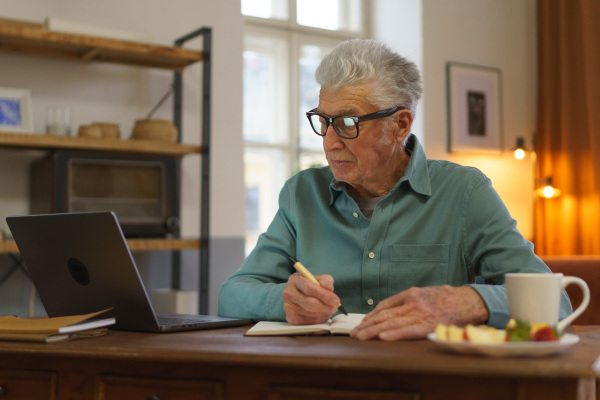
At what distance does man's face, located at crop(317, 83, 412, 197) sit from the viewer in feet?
5.19

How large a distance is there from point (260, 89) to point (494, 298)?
306 cm

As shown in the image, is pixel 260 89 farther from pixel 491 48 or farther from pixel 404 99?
pixel 404 99

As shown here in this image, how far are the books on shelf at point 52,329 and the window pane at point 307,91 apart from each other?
3030mm

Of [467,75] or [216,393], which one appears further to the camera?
[467,75]

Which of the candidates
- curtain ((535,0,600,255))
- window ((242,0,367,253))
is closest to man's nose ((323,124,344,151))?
window ((242,0,367,253))

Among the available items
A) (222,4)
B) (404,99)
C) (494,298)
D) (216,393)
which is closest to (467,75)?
(222,4)

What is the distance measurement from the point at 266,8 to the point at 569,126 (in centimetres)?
203

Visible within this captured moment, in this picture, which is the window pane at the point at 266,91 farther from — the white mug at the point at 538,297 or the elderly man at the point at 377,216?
the white mug at the point at 538,297

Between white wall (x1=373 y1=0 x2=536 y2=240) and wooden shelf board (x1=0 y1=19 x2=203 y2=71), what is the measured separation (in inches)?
69.2

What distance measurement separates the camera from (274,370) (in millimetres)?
937

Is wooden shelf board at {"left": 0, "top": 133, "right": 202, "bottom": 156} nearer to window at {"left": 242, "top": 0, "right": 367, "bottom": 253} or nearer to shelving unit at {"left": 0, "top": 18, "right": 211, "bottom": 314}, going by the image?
shelving unit at {"left": 0, "top": 18, "right": 211, "bottom": 314}

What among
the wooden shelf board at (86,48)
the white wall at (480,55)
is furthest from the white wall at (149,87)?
the white wall at (480,55)

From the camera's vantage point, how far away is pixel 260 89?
4086mm

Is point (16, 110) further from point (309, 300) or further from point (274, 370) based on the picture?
point (274, 370)
